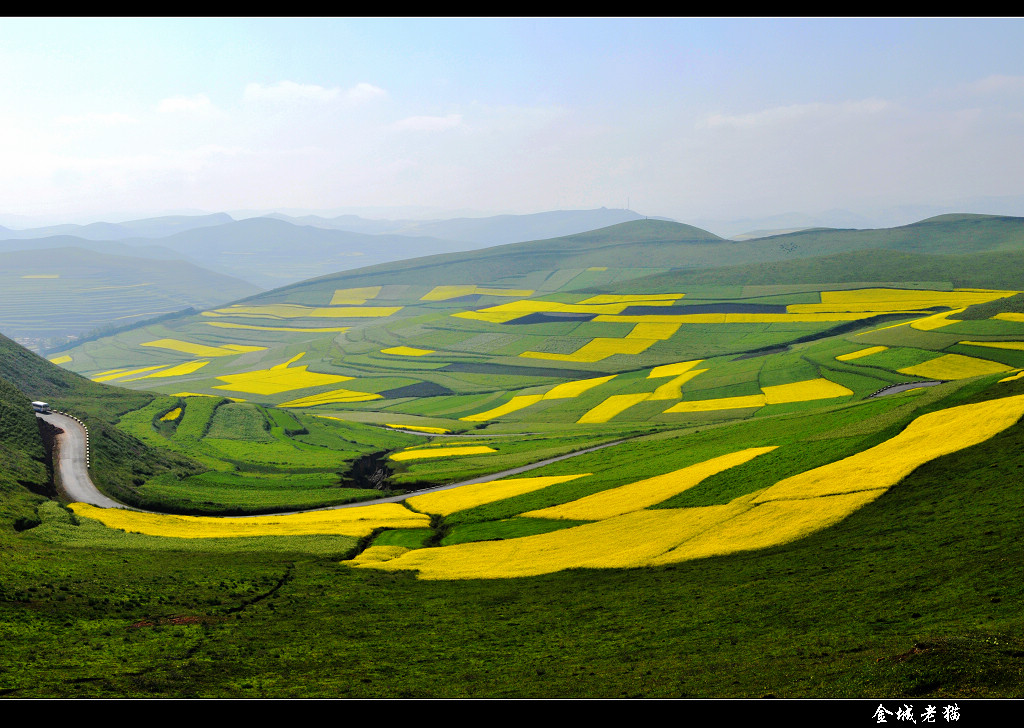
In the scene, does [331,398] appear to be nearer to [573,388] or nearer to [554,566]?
[573,388]

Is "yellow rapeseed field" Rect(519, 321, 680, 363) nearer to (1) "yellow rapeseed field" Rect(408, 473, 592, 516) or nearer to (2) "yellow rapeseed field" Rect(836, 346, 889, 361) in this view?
(2) "yellow rapeseed field" Rect(836, 346, 889, 361)

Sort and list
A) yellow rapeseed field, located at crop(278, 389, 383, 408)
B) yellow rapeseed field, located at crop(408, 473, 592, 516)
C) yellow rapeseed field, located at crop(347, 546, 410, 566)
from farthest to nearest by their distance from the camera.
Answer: yellow rapeseed field, located at crop(278, 389, 383, 408) → yellow rapeseed field, located at crop(408, 473, 592, 516) → yellow rapeseed field, located at crop(347, 546, 410, 566)

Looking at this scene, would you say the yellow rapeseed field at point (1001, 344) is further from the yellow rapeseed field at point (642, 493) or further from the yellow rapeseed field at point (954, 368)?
the yellow rapeseed field at point (642, 493)

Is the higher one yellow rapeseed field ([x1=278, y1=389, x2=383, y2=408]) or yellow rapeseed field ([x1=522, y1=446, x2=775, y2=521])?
yellow rapeseed field ([x1=522, y1=446, x2=775, y2=521])

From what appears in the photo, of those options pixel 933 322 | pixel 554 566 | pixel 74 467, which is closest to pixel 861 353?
pixel 933 322

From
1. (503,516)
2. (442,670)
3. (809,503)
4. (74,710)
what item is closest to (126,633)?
(442,670)

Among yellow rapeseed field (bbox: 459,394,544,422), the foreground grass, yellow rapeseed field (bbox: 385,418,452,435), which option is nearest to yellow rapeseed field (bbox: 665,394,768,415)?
yellow rapeseed field (bbox: 459,394,544,422)
